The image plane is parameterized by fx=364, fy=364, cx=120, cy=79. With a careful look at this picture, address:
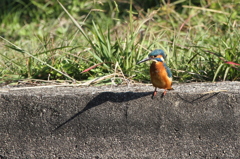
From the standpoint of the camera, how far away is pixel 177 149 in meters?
2.93

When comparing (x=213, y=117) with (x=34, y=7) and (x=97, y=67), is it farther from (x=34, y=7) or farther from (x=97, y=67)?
(x=34, y=7)

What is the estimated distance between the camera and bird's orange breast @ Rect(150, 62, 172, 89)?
2.76 metres

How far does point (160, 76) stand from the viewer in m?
2.76

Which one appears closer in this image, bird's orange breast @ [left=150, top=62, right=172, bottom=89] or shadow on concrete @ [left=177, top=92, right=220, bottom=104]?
bird's orange breast @ [left=150, top=62, right=172, bottom=89]

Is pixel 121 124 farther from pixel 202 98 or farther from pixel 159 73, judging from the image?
pixel 202 98

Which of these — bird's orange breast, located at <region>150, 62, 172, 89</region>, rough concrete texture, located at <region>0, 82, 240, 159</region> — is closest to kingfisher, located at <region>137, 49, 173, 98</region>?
bird's orange breast, located at <region>150, 62, 172, 89</region>

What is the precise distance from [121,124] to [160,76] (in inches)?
20.0

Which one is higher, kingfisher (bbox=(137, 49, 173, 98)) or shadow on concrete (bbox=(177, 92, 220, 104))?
kingfisher (bbox=(137, 49, 173, 98))

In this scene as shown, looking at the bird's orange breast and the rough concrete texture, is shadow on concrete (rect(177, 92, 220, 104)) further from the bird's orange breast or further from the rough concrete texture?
the bird's orange breast

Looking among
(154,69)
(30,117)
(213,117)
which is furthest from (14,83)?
(213,117)

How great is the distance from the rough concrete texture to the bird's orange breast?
12 centimetres

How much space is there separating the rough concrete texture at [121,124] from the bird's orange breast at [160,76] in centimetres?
12

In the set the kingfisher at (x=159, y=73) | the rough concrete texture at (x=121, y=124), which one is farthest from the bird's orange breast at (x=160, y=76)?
the rough concrete texture at (x=121, y=124)

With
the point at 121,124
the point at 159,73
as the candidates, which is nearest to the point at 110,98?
the point at 121,124
